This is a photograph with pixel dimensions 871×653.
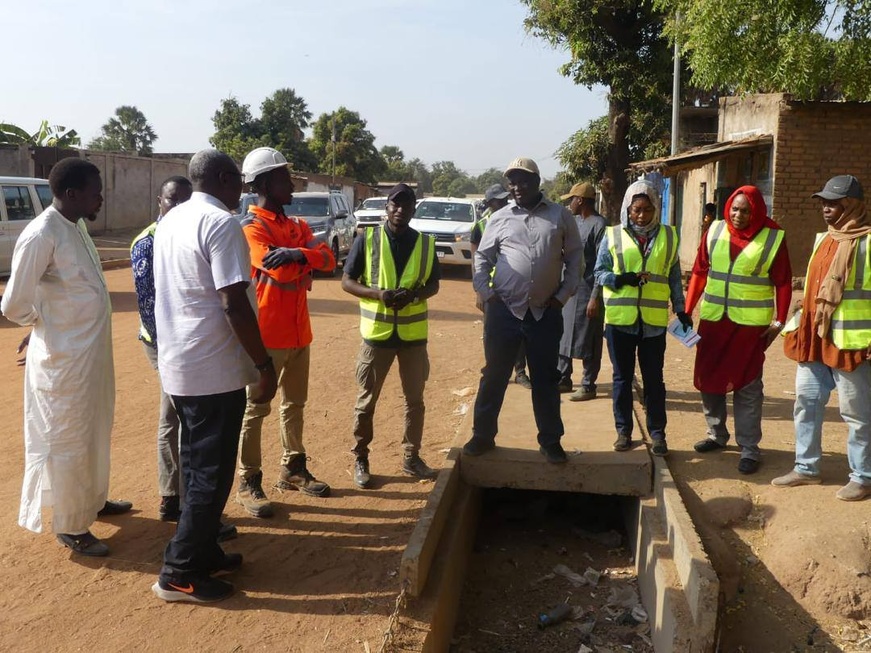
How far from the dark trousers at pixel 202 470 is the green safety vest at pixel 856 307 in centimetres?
322

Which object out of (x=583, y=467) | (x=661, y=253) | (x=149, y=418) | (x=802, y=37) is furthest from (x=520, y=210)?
(x=802, y=37)

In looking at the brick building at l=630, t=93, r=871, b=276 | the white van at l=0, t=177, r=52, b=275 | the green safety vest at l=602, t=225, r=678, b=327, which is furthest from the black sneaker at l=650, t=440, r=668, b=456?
the white van at l=0, t=177, r=52, b=275

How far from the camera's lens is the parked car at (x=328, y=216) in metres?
16.3

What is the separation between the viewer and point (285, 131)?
149ft

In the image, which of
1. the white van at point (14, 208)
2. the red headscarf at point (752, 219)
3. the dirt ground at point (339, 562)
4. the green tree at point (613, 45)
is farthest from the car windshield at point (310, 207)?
the red headscarf at point (752, 219)

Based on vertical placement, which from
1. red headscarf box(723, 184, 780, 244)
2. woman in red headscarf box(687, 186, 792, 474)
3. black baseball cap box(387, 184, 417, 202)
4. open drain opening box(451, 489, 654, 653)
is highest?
black baseball cap box(387, 184, 417, 202)

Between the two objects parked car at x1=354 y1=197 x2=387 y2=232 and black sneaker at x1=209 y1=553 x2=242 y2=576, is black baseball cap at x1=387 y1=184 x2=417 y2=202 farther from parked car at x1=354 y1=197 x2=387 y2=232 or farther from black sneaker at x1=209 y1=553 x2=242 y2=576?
parked car at x1=354 y1=197 x2=387 y2=232

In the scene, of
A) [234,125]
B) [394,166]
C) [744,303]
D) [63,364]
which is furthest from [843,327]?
[394,166]

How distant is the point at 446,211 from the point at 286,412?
46.7 ft

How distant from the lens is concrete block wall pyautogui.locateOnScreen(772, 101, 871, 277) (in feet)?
35.7

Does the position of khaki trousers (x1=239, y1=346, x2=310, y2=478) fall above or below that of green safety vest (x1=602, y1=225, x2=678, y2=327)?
below

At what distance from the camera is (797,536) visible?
4.16 metres

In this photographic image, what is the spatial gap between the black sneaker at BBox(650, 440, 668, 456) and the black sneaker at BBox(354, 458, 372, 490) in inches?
73.9

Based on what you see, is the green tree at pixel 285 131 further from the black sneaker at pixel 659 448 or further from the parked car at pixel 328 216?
the black sneaker at pixel 659 448
